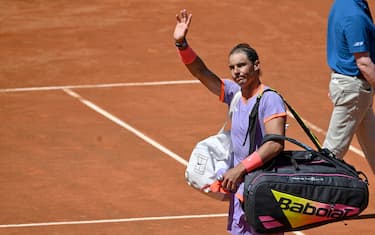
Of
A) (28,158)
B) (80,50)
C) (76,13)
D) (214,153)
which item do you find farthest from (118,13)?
(214,153)

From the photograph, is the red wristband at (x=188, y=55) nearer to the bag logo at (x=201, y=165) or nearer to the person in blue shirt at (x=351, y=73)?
the bag logo at (x=201, y=165)

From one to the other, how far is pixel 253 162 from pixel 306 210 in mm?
507

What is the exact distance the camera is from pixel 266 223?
303 inches

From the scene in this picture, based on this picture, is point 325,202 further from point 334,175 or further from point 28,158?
point 28,158

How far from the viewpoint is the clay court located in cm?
1186

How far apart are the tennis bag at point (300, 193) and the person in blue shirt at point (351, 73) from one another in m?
2.47

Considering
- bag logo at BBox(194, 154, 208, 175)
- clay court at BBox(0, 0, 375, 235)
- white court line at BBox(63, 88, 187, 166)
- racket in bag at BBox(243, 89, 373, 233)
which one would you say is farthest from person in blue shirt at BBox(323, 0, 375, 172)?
white court line at BBox(63, 88, 187, 166)

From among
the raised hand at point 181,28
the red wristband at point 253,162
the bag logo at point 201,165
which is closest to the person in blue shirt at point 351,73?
the raised hand at point 181,28

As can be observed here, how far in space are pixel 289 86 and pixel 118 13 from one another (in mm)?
5527

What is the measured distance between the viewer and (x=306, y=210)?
7.75m

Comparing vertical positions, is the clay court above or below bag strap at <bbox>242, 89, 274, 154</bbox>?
below

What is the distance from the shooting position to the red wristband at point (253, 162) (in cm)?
779

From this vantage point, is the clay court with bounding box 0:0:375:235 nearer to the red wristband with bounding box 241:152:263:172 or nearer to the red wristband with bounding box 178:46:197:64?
the red wristband with bounding box 178:46:197:64

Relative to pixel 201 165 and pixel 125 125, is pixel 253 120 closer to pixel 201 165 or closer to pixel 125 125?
pixel 201 165
